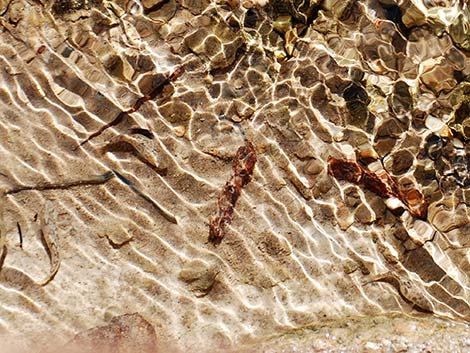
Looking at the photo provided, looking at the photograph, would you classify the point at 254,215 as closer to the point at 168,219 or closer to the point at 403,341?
the point at 168,219

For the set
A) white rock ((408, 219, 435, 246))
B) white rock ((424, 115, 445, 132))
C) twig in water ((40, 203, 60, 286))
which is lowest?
twig in water ((40, 203, 60, 286))


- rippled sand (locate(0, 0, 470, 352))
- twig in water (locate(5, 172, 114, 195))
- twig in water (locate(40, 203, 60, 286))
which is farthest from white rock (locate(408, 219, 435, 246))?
twig in water (locate(40, 203, 60, 286))

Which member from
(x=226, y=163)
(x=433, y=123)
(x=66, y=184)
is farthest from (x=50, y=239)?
(x=433, y=123)

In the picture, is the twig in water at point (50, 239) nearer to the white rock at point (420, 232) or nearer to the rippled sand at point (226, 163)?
the rippled sand at point (226, 163)

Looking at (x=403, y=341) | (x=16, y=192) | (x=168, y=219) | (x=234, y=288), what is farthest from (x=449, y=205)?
(x=16, y=192)

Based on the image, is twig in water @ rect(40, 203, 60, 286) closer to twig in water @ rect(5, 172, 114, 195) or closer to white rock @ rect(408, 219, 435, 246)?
twig in water @ rect(5, 172, 114, 195)

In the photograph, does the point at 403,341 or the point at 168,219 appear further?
the point at 168,219

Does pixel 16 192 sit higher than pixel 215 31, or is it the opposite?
pixel 215 31

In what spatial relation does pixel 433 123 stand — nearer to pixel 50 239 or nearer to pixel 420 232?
pixel 420 232
